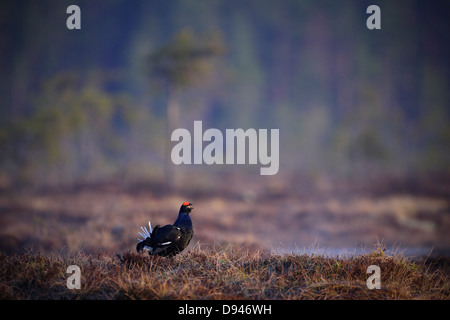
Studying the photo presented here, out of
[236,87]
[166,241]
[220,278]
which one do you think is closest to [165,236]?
[166,241]

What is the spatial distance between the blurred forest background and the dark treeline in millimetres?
211

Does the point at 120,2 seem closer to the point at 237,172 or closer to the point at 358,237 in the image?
the point at 237,172

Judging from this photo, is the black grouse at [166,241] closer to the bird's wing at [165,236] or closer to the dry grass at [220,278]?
the bird's wing at [165,236]

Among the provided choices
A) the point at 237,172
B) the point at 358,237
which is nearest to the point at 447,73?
the point at 237,172

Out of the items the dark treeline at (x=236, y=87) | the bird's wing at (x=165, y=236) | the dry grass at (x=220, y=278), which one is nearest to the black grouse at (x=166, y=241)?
the bird's wing at (x=165, y=236)

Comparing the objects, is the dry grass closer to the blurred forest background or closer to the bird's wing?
the bird's wing

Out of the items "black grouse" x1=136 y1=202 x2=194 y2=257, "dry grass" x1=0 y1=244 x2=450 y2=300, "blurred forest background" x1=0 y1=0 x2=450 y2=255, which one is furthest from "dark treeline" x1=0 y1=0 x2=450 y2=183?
"dry grass" x1=0 y1=244 x2=450 y2=300

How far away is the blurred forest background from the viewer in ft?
66.4

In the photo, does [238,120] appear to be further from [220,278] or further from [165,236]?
[220,278]

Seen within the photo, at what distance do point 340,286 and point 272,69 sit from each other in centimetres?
7245

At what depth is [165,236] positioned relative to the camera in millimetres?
6195

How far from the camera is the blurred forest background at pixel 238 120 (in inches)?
797
